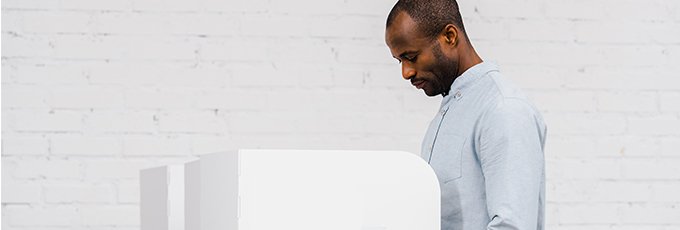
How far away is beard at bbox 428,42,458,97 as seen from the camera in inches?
60.6

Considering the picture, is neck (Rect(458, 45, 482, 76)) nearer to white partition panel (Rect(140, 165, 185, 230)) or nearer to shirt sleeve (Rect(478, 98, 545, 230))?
shirt sleeve (Rect(478, 98, 545, 230))

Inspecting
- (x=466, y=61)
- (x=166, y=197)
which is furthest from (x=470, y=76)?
(x=166, y=197)

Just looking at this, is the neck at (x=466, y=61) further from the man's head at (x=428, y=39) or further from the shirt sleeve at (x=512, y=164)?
the shirt sleeve at (x=512, y=164)

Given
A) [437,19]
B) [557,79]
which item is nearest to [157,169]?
[437,19]

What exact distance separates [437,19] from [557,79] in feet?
4.53

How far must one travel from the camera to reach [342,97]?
274 cm

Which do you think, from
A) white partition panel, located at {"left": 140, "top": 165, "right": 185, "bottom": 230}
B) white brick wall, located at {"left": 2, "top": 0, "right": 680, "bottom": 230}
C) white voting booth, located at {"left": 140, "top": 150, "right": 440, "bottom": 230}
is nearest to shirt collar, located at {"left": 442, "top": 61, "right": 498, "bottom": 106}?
white voting booth, located at {"left": 140, "top": 150, "right": 440, "bottom": 230}

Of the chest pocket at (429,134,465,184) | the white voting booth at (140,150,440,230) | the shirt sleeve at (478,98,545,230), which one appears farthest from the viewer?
the chest pocket at (429,134,465,184)

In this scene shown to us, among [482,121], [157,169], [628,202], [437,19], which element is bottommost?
[628,202]

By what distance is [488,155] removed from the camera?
1429 millimetres

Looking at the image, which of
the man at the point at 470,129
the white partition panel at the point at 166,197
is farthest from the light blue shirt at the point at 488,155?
the white partition panel at the point at 166,197

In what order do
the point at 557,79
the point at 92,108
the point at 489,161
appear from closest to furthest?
the point at 489,161, the point at 92,108, the point at 557,79

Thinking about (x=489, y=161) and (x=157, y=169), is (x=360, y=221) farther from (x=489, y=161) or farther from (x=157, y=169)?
(x=157, y=169)

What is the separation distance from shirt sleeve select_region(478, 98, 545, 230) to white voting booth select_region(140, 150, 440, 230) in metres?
0.12
